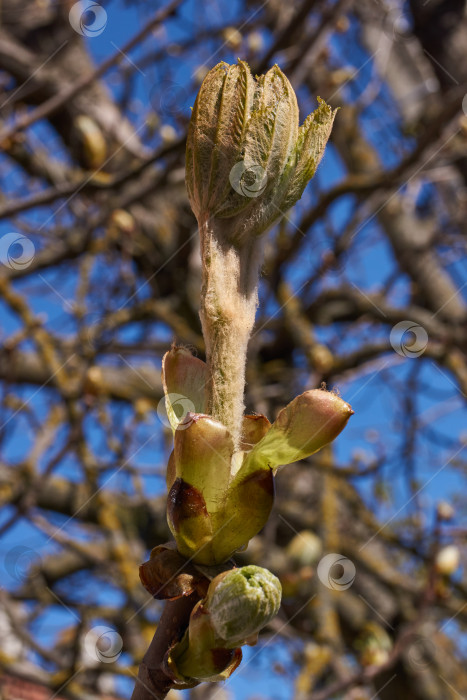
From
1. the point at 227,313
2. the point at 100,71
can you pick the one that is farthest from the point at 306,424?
the point at 100,71

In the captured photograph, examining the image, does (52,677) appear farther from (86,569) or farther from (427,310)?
(427,310)

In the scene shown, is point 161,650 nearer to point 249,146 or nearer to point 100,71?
point 249,146

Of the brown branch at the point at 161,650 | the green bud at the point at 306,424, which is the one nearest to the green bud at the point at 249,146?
the green bud at the point at 306,424

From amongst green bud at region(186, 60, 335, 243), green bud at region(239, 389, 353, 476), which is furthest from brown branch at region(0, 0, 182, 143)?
green bud at region(239, 389, 353, 476)

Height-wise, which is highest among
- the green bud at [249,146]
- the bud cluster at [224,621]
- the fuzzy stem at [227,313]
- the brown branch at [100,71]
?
the brown branch at [100,71]

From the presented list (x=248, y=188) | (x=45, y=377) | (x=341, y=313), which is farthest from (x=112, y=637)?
(x=341, y=313)

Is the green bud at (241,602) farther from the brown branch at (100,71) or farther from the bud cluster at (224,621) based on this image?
the brown branch at (100,71)

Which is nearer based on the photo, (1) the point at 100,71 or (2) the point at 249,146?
(2) the point at 249,146
